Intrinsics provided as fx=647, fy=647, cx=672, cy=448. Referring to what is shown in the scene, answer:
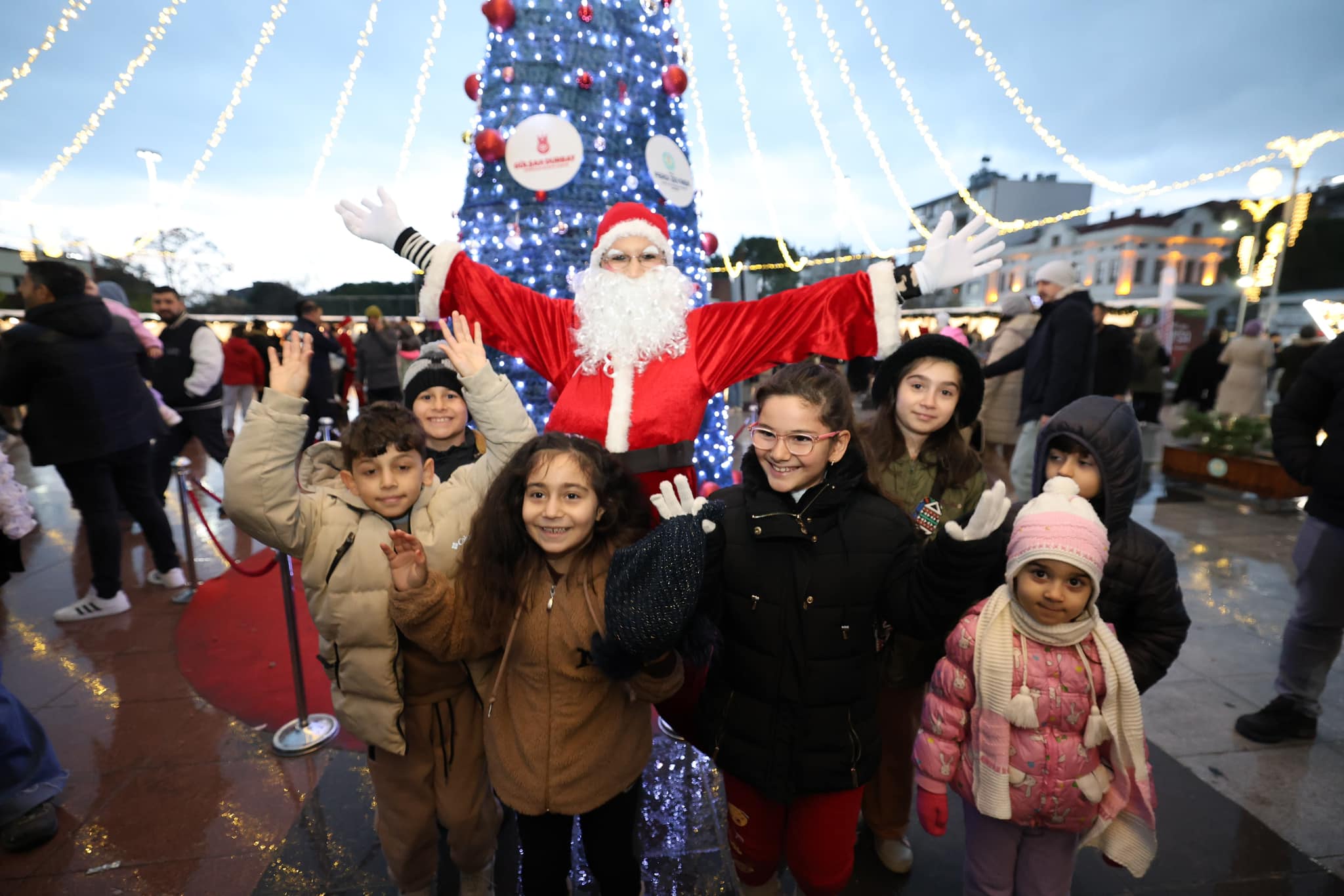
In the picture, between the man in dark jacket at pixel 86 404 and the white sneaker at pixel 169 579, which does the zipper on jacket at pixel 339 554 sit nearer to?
the man in dark jacket at pixel 86 404

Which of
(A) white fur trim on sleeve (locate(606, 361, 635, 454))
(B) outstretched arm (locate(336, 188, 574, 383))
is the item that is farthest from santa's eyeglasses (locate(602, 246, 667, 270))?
(A) white fur trim on sleeve (locate(606, 361, 635, 454))

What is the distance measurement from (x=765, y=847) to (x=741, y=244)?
30.2 meters

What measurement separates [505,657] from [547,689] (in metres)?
0.15

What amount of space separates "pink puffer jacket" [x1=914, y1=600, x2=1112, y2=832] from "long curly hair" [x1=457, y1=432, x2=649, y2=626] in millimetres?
959

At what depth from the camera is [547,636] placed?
174 centimetres

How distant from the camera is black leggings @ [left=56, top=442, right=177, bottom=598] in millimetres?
3902

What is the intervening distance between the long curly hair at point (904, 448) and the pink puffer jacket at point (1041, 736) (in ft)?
2.04

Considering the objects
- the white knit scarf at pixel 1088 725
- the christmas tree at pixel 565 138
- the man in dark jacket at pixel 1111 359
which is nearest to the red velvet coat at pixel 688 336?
the white knit scarf at pixel 1088 725

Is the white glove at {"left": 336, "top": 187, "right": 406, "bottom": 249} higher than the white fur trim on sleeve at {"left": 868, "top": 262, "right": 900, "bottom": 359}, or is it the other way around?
the white glove at {"left": 336, "top": 187, "right": 406, "bottom": 249}

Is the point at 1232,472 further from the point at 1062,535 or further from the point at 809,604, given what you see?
the point at 809,604

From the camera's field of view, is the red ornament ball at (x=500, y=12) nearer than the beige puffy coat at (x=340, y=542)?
No

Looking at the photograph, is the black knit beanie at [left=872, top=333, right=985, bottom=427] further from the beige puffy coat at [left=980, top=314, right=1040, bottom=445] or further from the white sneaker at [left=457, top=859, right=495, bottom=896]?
the beige puffy coat at [left=980, top=314, right=1040, bottom=445]

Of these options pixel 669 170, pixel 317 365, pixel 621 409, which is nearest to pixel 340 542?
pixel 621 409

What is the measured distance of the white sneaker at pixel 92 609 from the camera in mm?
4035
